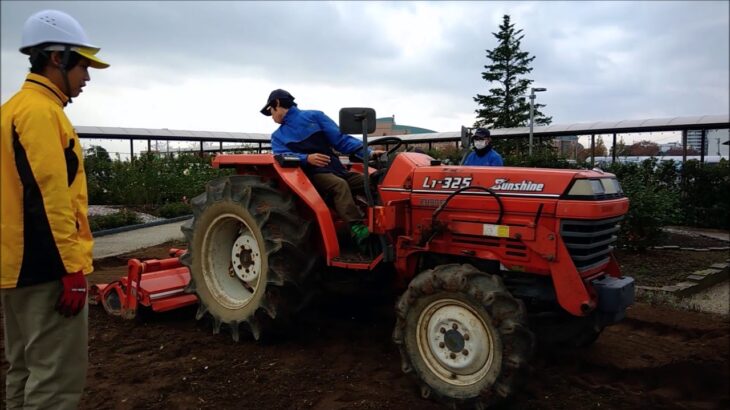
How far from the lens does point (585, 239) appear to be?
3523 millimetres

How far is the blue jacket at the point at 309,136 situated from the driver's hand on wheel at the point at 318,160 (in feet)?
0.47

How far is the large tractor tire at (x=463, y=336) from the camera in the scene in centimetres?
317

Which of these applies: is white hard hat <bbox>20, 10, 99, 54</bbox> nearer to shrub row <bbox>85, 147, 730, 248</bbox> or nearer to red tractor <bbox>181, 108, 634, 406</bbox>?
red tractor <bbox>181, 108, 634, 406</bbox>

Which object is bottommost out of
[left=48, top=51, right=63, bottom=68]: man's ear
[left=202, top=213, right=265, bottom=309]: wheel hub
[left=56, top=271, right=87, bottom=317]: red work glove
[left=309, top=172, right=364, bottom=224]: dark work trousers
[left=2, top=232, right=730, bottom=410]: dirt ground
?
[left=2, top=232, right=730, bottom=410]: dirt ground

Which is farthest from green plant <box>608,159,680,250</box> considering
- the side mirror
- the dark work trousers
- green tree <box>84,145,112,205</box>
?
green tree <box>84,145,112,205</box>

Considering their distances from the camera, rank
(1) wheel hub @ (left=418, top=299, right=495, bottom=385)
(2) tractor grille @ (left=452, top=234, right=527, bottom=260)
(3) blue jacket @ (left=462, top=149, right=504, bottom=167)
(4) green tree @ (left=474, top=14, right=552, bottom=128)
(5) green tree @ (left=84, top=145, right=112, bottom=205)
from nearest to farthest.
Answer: (1) wheel hub @ (left=418, top=299, right=495, bottom=385), (2) tractor grille @ (left=452, top=234, right=527, bottom=260), (3) blue jacket @ (left=462, top=149, right=504, bottom=167), (5) green tree @ (left=84, top=145, right=112, bottom=205), (4) green tree @ (left=474, top=14, right=552, bottom=128)

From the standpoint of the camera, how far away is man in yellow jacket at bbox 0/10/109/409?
2400 millimetres

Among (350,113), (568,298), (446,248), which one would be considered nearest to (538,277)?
(568,298)

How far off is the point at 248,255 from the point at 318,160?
101cm

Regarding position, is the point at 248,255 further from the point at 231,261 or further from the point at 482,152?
the point at 482,152

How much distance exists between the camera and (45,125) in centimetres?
242

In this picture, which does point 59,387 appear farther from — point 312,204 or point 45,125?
point 312,204

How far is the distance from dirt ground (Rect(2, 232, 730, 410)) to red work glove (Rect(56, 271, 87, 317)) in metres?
1.21

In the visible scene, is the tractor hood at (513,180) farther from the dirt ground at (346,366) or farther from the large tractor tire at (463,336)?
the dirt ground at (346,366)
